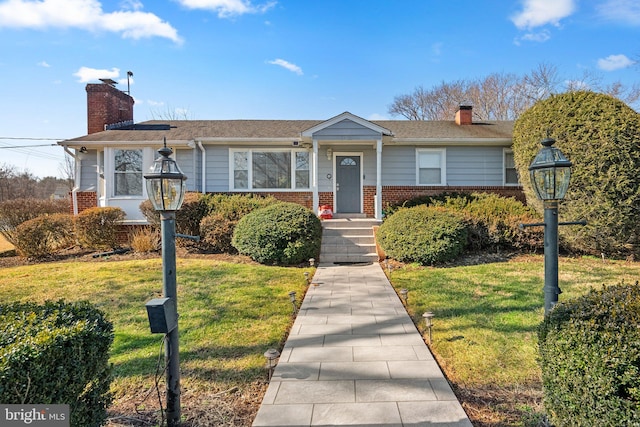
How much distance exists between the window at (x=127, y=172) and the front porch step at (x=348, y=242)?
6682 millimetres

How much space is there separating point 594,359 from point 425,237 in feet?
20.8

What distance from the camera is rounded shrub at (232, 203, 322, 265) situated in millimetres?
8234

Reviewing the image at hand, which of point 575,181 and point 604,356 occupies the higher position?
point 575,181

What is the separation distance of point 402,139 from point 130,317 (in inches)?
400

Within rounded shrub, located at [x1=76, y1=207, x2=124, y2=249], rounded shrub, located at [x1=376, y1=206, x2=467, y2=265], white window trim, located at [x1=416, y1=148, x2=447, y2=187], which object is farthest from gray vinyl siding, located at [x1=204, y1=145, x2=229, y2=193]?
white window trim, located at [x1=416, y1=148, x2=447, y2=187]

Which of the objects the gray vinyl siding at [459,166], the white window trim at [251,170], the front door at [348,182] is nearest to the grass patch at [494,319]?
the gray vinyl siding at [459,166]

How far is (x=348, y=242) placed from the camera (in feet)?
31.8

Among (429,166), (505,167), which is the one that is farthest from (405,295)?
(505,167)

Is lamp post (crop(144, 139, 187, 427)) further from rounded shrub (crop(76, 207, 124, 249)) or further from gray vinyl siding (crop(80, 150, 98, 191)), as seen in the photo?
gray vinyl siding (crop(80, 150, 98, 191))

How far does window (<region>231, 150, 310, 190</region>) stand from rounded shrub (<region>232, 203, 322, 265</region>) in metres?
3.79

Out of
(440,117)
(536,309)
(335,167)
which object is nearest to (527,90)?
(440,117)

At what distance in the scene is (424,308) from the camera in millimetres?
5164

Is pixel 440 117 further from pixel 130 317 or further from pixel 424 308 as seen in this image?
pixel 130 317

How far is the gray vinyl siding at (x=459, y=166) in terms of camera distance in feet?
41.4
